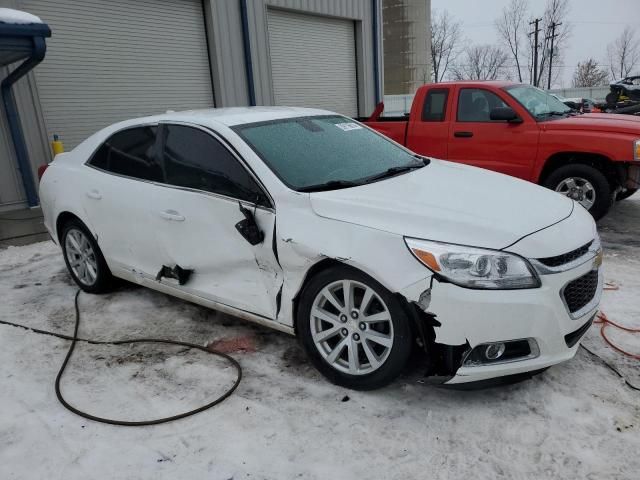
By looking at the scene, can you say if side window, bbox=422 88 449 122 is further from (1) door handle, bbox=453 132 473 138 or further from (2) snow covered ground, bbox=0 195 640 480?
(2) snow covered ground, bbox=0 195 640 480

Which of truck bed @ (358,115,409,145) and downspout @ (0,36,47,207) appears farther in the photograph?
downspout @ (0,36,47,207)

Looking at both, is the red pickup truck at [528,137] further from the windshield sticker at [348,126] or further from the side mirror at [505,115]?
the windshield sticker at [348,126]

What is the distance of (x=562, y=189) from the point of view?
632 centimetres

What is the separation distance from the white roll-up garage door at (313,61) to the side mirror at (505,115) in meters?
7.36

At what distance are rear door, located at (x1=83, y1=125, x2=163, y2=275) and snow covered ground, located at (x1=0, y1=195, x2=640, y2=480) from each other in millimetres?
724

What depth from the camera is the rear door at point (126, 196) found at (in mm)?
3799

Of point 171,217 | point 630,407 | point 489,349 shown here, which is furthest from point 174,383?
point 630,407

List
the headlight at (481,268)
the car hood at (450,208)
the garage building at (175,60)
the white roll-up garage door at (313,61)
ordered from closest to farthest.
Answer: the headlight at (481,268)
the car hood at (450,208)
the garage building at (175,60)
the white roll-up garage door at (313,61)

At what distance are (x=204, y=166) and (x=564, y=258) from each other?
2.24 meters

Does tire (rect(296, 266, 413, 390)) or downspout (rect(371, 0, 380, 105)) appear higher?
downspout (rect(371, 0, 380, 105))

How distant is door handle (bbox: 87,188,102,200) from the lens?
13.6 feet

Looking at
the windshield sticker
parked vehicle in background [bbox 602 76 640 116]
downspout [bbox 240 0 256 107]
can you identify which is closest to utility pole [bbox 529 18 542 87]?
parked vehicle in background [bbox 602 76 640 116]

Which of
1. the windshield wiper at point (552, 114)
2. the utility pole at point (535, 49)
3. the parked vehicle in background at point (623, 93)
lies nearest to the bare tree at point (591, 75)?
the utility pole at point (535, 49)

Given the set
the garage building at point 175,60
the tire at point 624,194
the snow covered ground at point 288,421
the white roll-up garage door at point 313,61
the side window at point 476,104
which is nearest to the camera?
the snow covered ground at point 288,421
